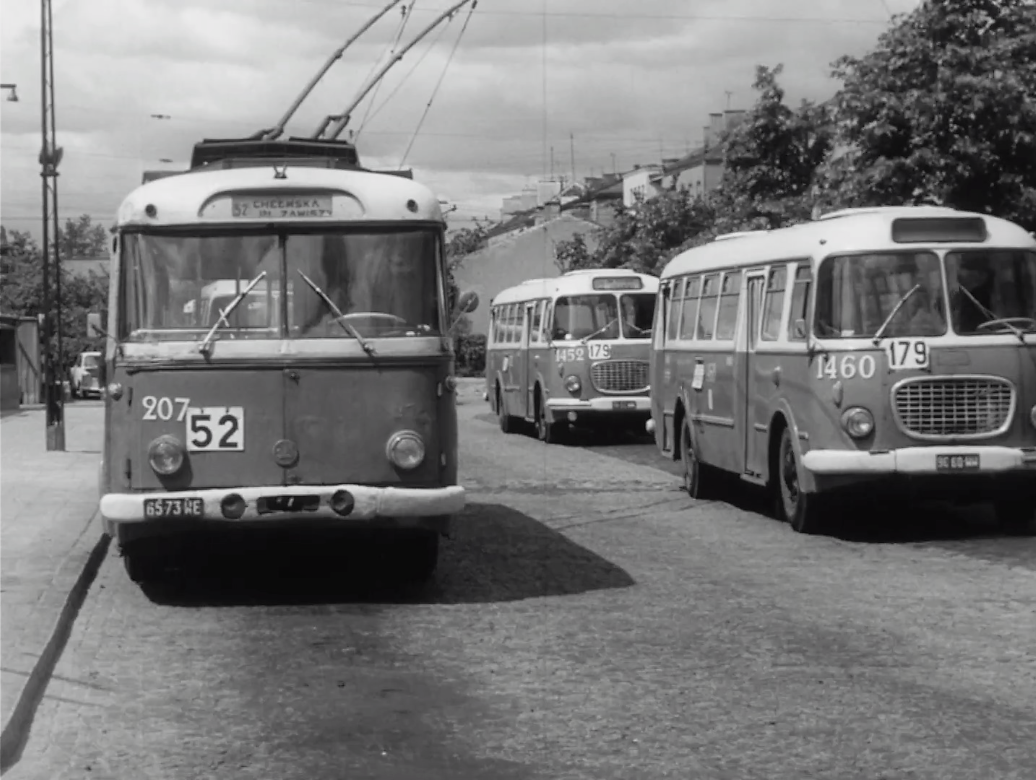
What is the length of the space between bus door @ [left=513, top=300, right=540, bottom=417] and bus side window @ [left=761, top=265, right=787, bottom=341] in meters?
15.1

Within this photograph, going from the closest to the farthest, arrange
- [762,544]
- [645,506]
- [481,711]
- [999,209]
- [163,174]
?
[481,711] → [163,174] → [762,544] → [645,506] → [999,209]

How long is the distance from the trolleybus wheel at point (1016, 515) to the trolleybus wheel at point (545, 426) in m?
14.7

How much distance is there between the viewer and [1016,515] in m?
16.5

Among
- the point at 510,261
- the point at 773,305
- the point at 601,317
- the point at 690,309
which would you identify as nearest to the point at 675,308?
the point at 690,309

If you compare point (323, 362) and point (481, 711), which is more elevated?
point (323, 362)

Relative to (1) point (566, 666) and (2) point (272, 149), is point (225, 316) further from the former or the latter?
(2) point (272, 149)

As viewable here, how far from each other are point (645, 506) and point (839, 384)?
392cm

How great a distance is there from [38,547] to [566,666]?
6465mm

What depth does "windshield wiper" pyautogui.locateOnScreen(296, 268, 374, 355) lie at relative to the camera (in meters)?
A: 11.8

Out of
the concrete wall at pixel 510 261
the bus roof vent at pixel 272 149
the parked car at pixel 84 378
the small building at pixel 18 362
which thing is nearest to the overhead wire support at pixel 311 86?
the bus roof vent at pixel 272 149

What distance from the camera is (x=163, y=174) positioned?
1348 centimetres

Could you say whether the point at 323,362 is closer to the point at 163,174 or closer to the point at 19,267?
the point at 163,174

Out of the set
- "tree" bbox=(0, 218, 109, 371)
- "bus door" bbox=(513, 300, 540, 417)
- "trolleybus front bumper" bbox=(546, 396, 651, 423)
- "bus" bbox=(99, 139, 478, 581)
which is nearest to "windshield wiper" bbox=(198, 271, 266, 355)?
"bus" bbox=(99, 139, 478, 581)

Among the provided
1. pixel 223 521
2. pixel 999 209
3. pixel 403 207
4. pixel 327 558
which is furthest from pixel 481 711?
pixel 999 209
